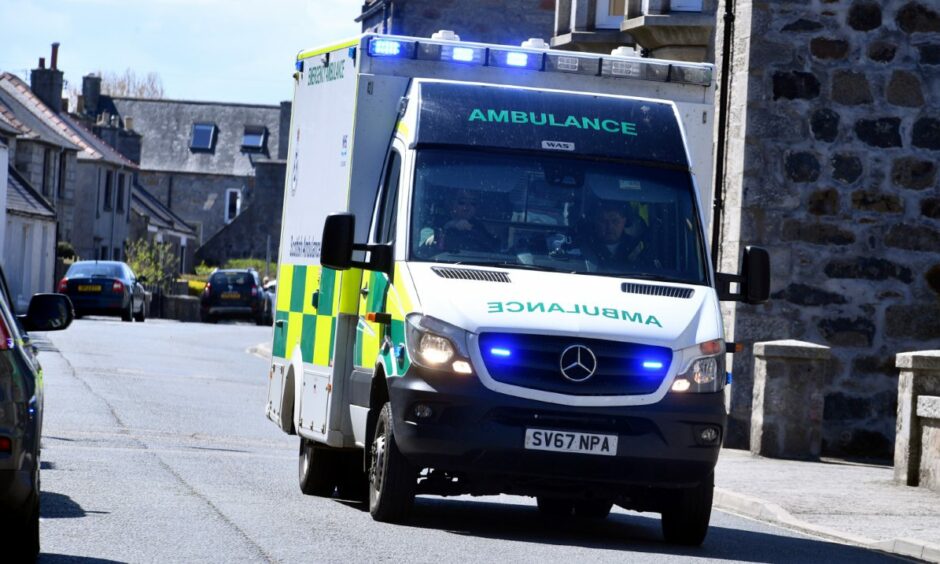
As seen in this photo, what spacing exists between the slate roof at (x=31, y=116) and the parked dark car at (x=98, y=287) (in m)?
15.4

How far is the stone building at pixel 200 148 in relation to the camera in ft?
312

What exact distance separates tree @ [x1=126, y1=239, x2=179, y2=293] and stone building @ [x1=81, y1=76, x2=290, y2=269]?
18.5m

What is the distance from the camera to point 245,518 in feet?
33.1

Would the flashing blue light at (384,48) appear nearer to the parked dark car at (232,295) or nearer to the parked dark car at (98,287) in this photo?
the parked dark car at (98,287)

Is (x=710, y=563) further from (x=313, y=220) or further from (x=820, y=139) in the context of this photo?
(x=820, y=139)

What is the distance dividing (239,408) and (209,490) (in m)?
8.99

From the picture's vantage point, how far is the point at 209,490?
11656mm

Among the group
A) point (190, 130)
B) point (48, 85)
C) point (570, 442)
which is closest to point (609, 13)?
point (570, 442)

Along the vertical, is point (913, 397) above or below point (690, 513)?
above

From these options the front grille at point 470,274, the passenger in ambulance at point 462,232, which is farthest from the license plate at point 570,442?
the passenger in ambulance at point 462,232

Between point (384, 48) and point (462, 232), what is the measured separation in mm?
1350

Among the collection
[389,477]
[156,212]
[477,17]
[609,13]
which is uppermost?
[477,17]

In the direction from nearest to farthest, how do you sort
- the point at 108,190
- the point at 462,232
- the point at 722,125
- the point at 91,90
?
the point at 462,232 < the point at 722,125 < the point at 108,190 < the point at 91,90

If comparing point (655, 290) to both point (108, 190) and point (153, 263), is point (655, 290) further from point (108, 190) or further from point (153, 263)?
point (108, 190)
